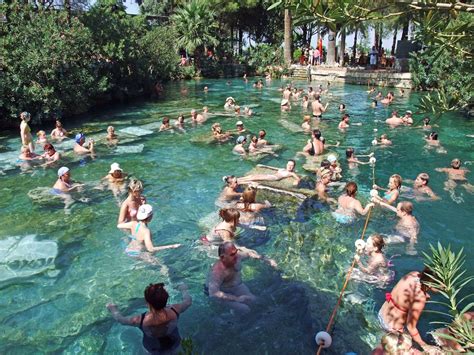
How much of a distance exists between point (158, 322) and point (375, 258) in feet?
13.6

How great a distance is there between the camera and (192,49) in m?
38.6

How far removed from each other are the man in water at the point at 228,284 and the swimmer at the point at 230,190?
3.78 m

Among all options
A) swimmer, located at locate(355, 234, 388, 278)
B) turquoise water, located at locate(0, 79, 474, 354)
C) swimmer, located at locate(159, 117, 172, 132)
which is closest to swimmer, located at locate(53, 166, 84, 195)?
turquoise water, located at locate(0, 79, 474, 354)

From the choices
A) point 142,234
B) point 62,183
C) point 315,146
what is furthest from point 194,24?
point 142,234

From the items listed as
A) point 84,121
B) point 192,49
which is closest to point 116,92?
point 84,121

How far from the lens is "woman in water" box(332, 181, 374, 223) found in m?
9.56

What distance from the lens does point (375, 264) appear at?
737cm

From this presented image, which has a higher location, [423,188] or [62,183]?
[62,183]

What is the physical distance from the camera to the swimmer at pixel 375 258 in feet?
23.5

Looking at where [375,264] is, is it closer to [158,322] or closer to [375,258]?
[375,258]

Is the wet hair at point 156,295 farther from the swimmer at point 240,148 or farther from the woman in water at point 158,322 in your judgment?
the swimmer at point 240,148

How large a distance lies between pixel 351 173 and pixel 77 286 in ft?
31.4

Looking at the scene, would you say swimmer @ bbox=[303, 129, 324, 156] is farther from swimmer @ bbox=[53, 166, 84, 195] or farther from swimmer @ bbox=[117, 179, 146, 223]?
swimmer @ bbox=[53, 166, 84, 195]

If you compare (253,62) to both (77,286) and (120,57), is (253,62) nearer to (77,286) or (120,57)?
(120,57)
